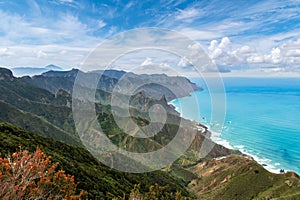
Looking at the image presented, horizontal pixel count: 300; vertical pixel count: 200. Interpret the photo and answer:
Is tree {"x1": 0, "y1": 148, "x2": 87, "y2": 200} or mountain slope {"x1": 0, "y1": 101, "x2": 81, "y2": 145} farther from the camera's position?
mountain slope {"x1": 0, "y1": 101, "x2": 81, "y2": 145}

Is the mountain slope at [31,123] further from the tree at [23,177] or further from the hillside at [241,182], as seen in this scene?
the tree at [23,177]

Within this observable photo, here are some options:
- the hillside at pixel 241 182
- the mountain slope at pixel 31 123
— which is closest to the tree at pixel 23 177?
the hillside at pixel 241 182

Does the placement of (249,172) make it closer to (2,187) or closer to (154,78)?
(154,78)

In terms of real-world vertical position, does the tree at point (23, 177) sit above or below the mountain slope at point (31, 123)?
above

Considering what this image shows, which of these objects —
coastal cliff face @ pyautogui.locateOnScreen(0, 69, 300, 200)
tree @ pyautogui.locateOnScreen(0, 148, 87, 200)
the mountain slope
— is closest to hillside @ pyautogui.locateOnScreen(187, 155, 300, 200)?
coastal cliff face @ pyautogui.locateOnScreen(0, 69, 300, 200)

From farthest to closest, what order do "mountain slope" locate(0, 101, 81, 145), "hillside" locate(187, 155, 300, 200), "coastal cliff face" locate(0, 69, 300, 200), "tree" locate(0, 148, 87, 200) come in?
"mountain slope" locate(0, 101, 81, 145)
"hillside" locate(187, 155, 300, 200)
"coastal cliff face" locate(0, 69, 300, 200)
"tree" locate(0, 148, 87, 200)

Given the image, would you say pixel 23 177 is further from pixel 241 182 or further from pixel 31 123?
pixel 31 123

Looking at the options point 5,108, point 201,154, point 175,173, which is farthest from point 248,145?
point 5,108

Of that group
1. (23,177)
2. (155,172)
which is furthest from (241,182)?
(23,177)

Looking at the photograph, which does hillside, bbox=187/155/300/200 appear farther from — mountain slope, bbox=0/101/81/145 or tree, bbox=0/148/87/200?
tree, bbox=0/148/87/200

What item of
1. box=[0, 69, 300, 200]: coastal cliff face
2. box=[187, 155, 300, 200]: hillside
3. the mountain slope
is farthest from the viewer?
the mountain slope

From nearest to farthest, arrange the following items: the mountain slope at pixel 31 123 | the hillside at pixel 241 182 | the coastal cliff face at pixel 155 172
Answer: the coastal cliff face at pixel 155 172 < the hillside at pixel 241 182 < the mountain slope at pixel 31 123
